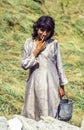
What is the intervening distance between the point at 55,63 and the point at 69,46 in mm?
6273

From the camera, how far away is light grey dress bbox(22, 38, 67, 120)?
5027 mm

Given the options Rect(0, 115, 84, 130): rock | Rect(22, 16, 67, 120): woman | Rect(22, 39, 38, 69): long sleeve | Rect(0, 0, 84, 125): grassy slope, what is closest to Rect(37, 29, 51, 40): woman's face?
Rect(22, 16, 67, 120): woman

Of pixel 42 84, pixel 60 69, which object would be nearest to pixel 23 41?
pixel 60 69

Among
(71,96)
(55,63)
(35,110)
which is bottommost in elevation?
(71,96)

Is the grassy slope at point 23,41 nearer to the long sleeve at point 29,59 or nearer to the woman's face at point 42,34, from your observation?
the long sleeve at point 29,59

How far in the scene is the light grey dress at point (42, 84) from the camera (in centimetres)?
503

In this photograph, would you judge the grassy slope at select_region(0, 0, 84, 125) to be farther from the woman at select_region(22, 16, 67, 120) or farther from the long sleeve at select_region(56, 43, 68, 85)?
the long sleeve at select_region(56, 43, 68, 85)

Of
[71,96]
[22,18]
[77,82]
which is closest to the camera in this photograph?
[71,96]

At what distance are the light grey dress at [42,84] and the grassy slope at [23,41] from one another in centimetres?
149

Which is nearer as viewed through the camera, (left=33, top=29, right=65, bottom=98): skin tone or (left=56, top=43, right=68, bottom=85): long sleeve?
(left=33, top=29, right=65, bottom=98): skin tone

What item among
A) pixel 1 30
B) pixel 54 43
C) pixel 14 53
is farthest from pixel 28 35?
pixel 54 43

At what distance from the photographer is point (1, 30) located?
11.2 meters

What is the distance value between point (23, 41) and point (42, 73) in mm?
5930

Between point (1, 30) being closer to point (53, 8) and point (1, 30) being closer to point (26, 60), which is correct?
point (53, 8)
